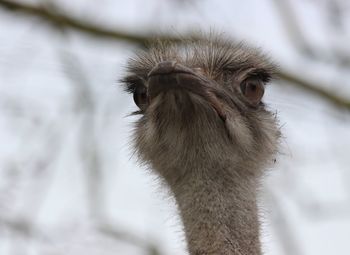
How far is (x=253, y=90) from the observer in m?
5.05

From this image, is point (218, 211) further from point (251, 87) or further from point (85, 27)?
point (85, 27)

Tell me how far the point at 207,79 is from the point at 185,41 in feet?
3.16

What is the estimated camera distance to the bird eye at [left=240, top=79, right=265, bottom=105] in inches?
197

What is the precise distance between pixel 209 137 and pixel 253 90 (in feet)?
1.35

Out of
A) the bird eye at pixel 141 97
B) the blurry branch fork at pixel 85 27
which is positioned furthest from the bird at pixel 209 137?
the blurry branch fork at pixel 85 27

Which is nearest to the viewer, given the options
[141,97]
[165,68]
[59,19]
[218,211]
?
[165,68]

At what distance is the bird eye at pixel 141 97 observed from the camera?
5.00 meters

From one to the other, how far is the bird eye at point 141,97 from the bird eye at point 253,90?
47cm

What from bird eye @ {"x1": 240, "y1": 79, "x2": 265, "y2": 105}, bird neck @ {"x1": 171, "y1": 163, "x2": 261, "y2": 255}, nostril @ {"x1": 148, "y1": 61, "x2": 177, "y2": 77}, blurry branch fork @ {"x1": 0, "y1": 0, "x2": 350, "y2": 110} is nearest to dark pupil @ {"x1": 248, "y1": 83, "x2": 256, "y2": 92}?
bird eye @ {"x1": 240, "y1": 79, "x2": 265, "y2": 105}

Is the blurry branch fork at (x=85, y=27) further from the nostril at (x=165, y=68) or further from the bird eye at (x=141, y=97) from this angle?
the nostril at (x=165, y=68)

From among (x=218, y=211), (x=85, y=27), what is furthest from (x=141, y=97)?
(x=85, y=27)

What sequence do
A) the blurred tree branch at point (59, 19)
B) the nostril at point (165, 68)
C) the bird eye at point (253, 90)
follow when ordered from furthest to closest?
the blurred tree branch at point (59, 19) → the bird eye at point (253, 90) → the nostril at point (165, 68)

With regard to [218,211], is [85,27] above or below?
above

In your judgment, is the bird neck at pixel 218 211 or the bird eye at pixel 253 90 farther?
the bird eye at pixel 253 90
